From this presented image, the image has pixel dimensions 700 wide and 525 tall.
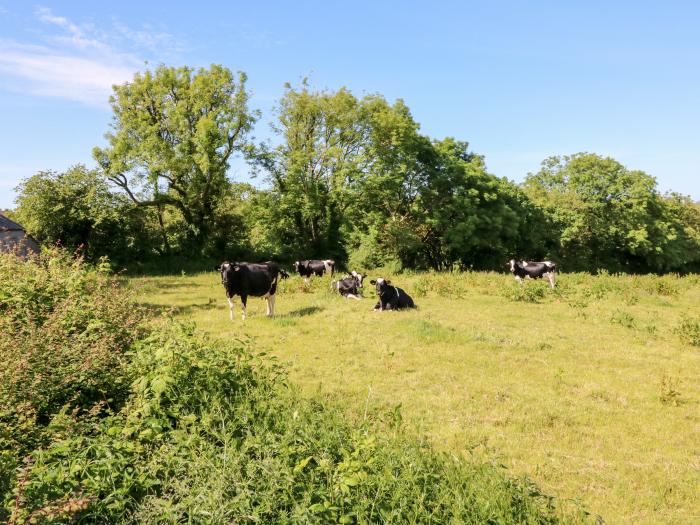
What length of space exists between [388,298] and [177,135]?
20719mm

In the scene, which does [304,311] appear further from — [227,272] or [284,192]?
[284,192]

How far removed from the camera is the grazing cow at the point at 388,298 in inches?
587

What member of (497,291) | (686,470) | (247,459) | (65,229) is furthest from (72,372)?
(65,229)

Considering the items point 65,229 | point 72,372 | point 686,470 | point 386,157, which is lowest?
point 686,470

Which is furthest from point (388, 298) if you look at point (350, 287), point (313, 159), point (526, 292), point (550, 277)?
point (313, 159)

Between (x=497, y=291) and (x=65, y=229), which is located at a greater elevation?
(x=65, y=229)

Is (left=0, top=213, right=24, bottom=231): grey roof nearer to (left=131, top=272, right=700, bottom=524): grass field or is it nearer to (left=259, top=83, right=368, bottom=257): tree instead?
(left=131, top=272, right=700, bottom=524): grass field

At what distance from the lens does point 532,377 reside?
8.34 meters

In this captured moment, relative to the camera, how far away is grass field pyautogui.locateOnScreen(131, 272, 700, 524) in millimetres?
5102

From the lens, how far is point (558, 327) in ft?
41.9

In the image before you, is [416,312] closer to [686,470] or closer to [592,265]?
[686,470]

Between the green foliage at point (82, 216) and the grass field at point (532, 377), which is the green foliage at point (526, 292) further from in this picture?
the green foliage at point (82, 216)

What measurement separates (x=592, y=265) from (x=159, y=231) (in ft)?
118

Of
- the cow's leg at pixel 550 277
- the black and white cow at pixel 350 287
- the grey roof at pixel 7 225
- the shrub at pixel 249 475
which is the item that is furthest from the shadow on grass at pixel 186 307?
the cow's leg at pixel 550 277
